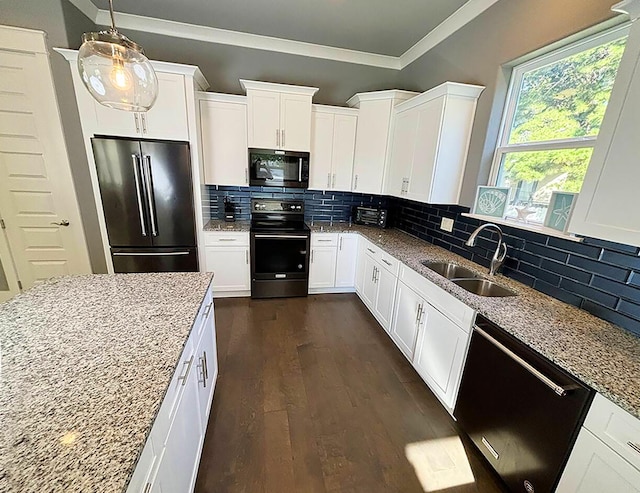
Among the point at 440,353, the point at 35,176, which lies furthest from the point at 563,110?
the point at 35,176

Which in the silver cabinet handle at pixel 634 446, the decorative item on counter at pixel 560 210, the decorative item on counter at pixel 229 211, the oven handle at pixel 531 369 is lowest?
the silver cabinet handle at pixel 634 446

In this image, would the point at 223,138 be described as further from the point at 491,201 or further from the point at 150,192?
the point at 491,201

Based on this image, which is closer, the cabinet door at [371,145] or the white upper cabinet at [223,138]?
the white upper cabinet at [223,138]

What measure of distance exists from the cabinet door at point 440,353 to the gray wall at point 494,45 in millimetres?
1176

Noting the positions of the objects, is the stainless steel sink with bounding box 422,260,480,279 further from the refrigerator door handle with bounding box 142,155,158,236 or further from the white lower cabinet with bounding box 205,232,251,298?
the refrigerator door handle with bounding box 142,155,158,236

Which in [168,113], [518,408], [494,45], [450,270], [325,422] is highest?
[494,45]

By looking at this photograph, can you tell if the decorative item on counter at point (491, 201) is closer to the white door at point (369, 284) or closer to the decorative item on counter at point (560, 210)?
the decorative item on counter at point (560, 210)

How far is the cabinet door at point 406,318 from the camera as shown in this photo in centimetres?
220

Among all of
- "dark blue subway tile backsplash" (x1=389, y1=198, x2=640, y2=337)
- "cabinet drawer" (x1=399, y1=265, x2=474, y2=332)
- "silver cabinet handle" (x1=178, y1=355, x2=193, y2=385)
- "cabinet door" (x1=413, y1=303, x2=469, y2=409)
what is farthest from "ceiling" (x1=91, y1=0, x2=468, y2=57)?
"silver cabinet handle" (x1=178, y1=355, x2=193, y2=385)

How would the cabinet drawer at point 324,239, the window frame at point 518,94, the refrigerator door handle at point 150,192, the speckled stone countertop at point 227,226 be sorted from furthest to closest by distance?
1. the cabinet drawer at point 324,239
2. the speckled stone countertop at point 227,226
3. the refrigerator door handle at point 150,192
4. the window frame at point 518,94

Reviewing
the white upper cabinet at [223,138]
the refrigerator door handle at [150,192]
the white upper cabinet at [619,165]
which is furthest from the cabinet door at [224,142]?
the white upper cabinet at [619,165]

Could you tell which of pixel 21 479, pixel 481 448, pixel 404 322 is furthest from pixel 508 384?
pixel 21 479

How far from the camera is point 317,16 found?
8.74 feet

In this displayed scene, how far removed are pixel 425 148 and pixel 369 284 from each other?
155cm
